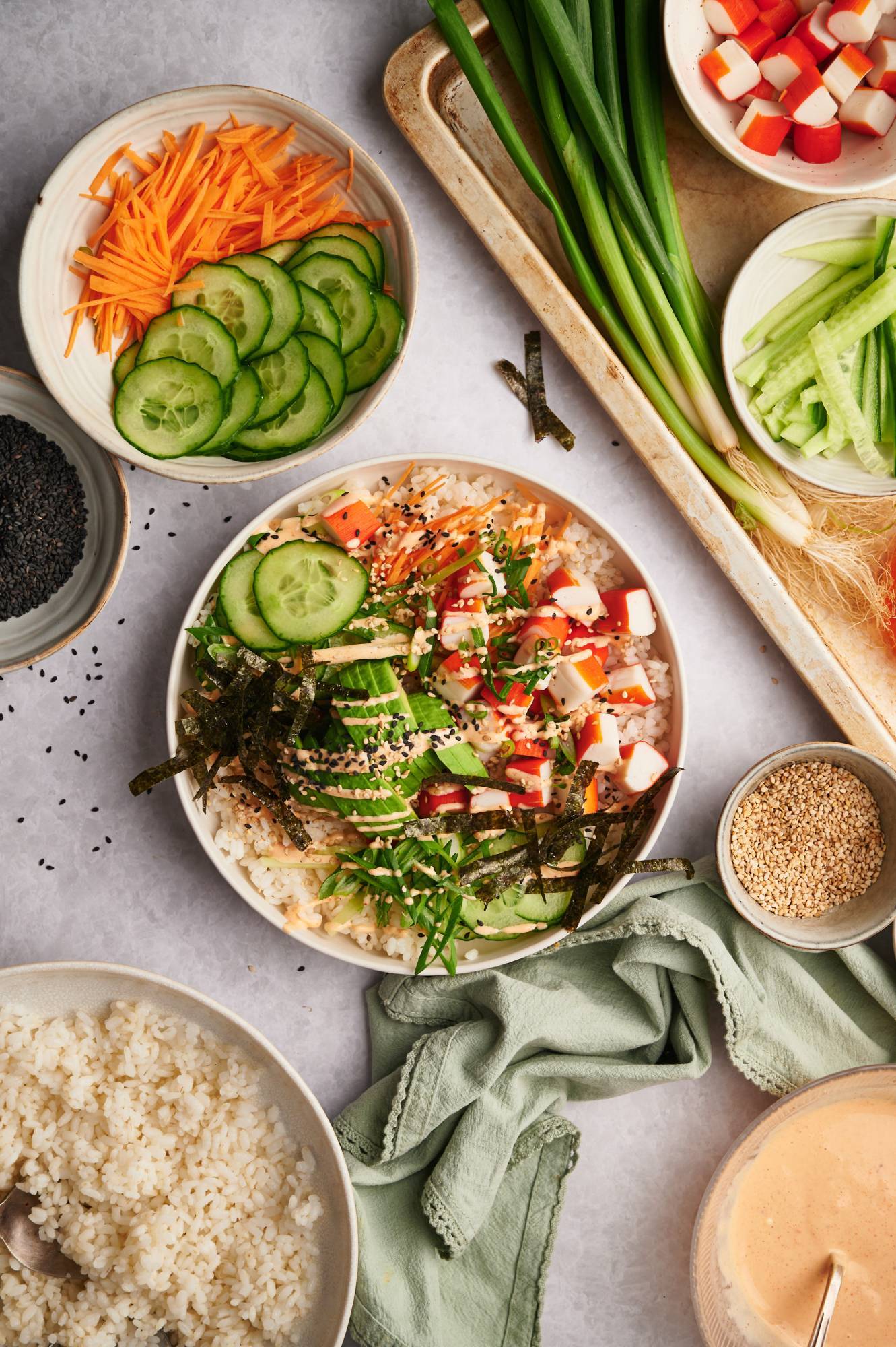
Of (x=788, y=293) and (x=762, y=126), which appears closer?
(x=762, y=126)

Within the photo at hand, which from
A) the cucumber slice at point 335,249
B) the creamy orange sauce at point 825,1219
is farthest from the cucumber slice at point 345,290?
the creamy orange sauce at point 825,1219

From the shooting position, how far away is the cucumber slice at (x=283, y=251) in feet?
6.87

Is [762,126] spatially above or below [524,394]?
above

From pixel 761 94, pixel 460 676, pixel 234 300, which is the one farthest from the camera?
pixel 761 94

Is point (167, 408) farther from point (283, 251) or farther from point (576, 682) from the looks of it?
point (576, 682)

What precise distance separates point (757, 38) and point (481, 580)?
4.64ft

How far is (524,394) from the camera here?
93.5 inches

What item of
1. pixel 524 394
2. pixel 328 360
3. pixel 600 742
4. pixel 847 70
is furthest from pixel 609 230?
pixel 600 742

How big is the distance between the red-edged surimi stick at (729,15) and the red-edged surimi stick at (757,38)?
13 millimetres

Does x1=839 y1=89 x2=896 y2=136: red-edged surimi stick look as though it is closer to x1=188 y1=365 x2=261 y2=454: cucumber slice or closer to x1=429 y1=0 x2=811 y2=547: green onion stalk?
x1=429 y1=0 x2=811 y2=547: green onion stalk

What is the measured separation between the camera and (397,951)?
87.1 inches

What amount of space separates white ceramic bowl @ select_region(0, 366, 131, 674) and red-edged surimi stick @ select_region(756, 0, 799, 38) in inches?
72.0

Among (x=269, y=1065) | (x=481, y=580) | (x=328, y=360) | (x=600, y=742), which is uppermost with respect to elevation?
(x=328, y=360)

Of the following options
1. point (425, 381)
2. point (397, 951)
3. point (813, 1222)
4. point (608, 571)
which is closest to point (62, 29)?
point (425, 381)
